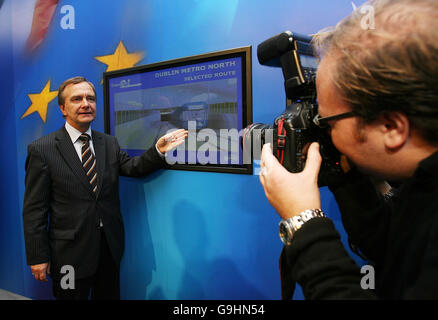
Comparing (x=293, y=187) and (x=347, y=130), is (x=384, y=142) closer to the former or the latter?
(x=347, y=130)

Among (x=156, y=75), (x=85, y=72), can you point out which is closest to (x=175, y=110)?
(x=156, y=75)

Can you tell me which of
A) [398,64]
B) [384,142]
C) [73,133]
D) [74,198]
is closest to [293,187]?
[384,142]

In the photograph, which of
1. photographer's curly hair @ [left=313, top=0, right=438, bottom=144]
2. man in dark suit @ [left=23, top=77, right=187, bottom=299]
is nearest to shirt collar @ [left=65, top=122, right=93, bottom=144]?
man in dark suit @ [left=23, top=77, right=187, bottom=299]

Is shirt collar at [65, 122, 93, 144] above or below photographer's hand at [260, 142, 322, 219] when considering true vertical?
above

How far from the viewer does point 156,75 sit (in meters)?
1.58

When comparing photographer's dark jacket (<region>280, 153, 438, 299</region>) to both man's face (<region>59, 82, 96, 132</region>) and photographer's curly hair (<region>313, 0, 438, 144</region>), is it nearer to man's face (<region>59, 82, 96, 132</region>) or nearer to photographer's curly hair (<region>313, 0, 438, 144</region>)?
photographer's curly hair (<region>313, 0, 438, 144</region>)

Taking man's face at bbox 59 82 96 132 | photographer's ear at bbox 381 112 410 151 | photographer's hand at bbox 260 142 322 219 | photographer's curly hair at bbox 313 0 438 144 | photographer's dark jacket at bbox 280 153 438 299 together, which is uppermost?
man's face at bbox 59 82 96 132

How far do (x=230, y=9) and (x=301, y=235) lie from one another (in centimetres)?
117

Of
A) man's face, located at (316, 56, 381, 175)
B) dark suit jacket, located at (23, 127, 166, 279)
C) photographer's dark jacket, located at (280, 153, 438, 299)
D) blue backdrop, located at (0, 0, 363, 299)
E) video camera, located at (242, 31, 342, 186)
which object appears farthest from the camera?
dark suit jacket, located at (23, 127, 166, 279)

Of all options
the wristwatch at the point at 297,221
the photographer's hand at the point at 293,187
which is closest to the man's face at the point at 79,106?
the photographer's hand at the point at 293,187

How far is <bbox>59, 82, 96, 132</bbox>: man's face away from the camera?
1.52 metres

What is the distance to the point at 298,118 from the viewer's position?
73 cm

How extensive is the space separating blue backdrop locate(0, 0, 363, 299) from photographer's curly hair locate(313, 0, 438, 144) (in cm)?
73

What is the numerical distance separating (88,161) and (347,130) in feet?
4.43
